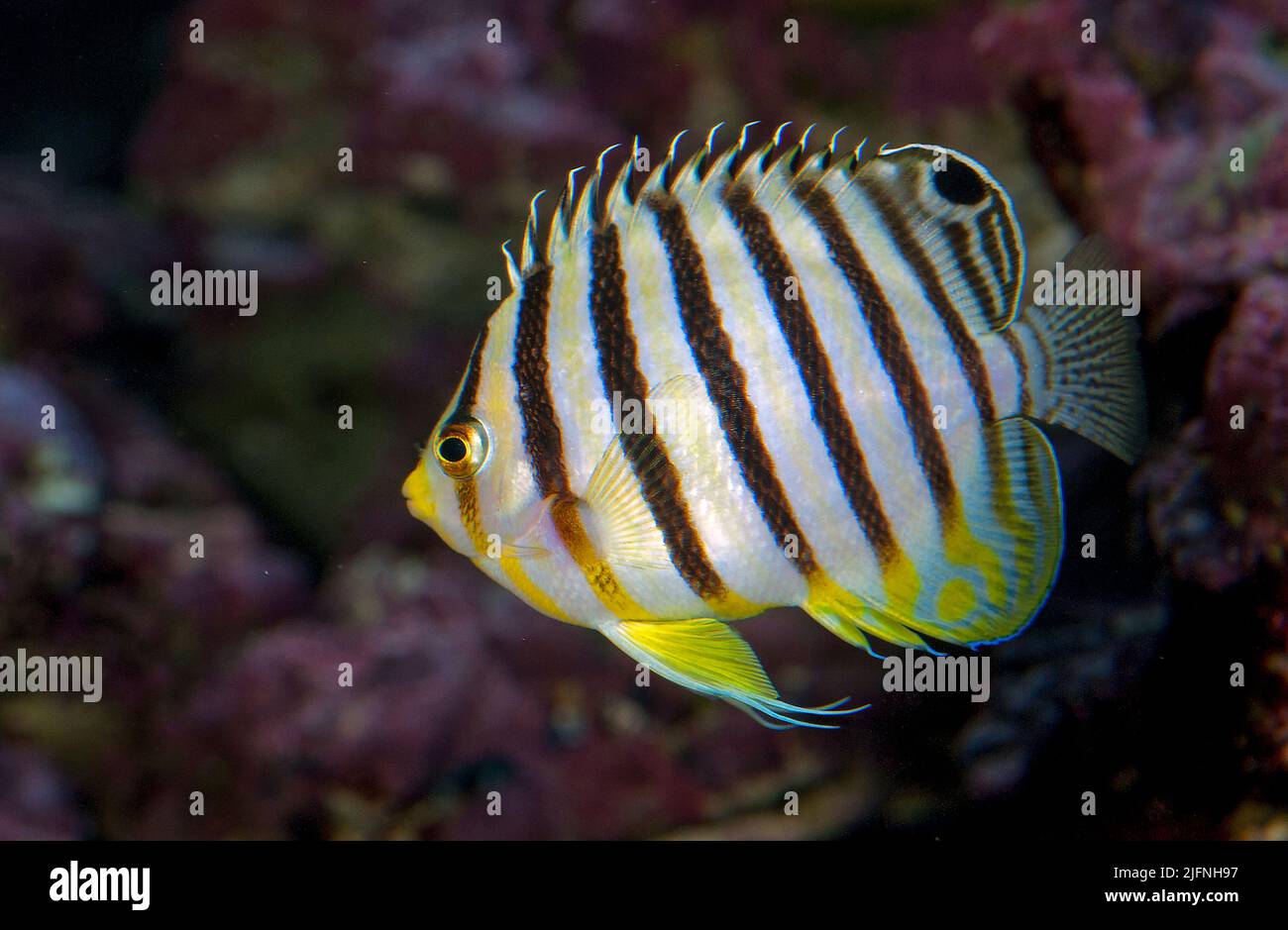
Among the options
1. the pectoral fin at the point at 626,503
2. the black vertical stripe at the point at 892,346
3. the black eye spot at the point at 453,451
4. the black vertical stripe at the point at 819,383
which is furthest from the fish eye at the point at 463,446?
the black vertical stripe at the point at 892,346

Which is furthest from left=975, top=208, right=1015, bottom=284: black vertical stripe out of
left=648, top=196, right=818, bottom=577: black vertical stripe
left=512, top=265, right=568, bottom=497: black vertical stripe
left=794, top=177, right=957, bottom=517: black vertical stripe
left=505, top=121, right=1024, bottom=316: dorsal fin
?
left=512, top=265, right=568, bottom=497: black vertical stripe

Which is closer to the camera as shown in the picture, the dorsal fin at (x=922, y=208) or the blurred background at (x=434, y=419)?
the dorsal fin at (x=922, y=208)

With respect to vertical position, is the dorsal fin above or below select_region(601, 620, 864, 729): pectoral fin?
above

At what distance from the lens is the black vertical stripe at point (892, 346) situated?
1.44m

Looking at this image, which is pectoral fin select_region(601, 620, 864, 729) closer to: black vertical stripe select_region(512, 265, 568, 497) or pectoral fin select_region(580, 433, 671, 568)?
pectoral fin select_region(580, 433, 671, 568)

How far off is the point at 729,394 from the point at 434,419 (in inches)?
150

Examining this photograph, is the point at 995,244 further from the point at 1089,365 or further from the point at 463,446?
the point at 463,446

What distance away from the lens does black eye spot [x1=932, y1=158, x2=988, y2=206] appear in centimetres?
148

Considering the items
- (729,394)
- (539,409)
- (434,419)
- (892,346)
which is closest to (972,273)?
(892,346)

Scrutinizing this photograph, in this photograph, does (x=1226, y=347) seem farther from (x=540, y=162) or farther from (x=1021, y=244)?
(x=540, y=162)

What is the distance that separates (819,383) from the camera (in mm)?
1410

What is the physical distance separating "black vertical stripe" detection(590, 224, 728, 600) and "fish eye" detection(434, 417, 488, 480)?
0.23m

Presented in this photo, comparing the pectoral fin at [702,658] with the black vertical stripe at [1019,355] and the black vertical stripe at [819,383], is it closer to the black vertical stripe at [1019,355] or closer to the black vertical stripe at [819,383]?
the black vertical stripe at [819,383]

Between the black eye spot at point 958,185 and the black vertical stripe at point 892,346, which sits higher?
the black eye spot at point 958,185
